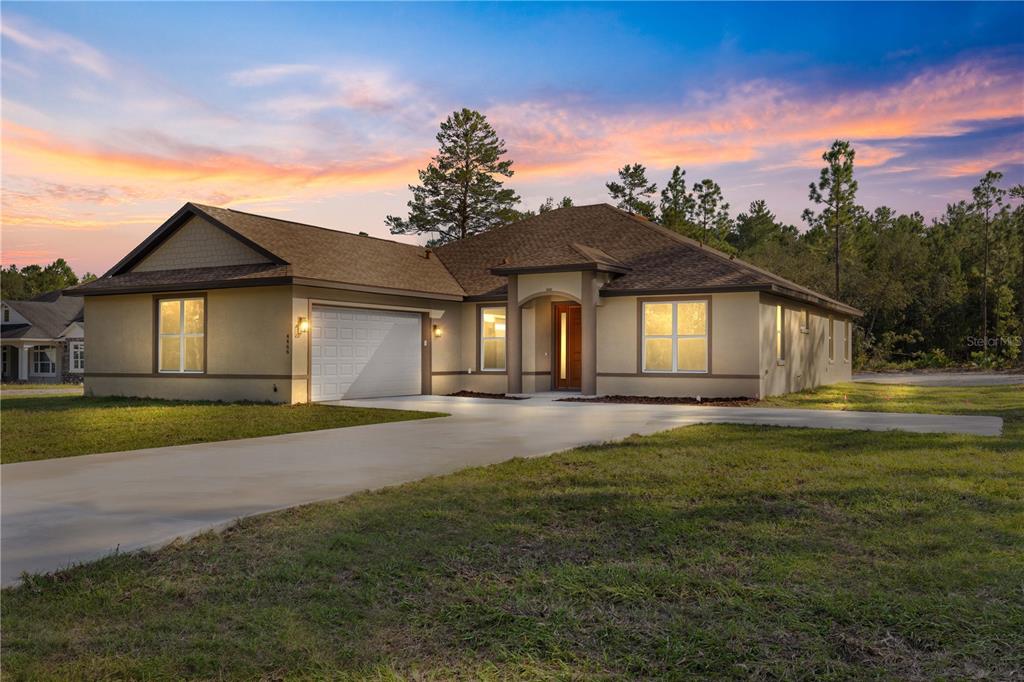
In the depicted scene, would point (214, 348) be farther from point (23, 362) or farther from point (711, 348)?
point (23, 362)

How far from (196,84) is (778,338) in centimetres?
1543

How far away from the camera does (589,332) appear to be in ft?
65.3

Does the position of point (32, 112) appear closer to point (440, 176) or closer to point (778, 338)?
point (778, 338)

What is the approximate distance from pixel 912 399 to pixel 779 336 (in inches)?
138

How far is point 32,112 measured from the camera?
1472cm

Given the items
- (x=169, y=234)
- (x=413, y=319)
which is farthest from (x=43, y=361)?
(x=413, y=319)

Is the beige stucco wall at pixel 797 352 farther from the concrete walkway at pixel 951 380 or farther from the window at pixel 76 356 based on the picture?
the window at pixel 76 356

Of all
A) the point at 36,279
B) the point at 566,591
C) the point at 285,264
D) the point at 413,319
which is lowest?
the point at 566,591

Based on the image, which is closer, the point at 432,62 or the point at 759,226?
the point at 432,62

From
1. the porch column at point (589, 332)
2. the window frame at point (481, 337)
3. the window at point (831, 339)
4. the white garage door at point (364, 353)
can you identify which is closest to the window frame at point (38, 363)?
the white garage door at point (364, 353)

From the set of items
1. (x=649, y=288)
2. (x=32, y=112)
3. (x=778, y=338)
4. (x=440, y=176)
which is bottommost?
(x=778, y=338)

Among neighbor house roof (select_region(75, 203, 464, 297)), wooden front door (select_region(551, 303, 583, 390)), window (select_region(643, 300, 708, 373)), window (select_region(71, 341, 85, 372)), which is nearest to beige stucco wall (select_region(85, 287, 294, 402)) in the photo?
neighbor house roof (select_region(75, 203, 464, 297))

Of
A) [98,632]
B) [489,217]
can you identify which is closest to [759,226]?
[489,217]

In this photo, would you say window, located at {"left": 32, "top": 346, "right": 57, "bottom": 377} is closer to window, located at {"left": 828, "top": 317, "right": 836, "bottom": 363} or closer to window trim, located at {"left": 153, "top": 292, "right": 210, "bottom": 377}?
window trim, located at {"left": 153, "top": 292, "right": 210, "bottom": 377}
